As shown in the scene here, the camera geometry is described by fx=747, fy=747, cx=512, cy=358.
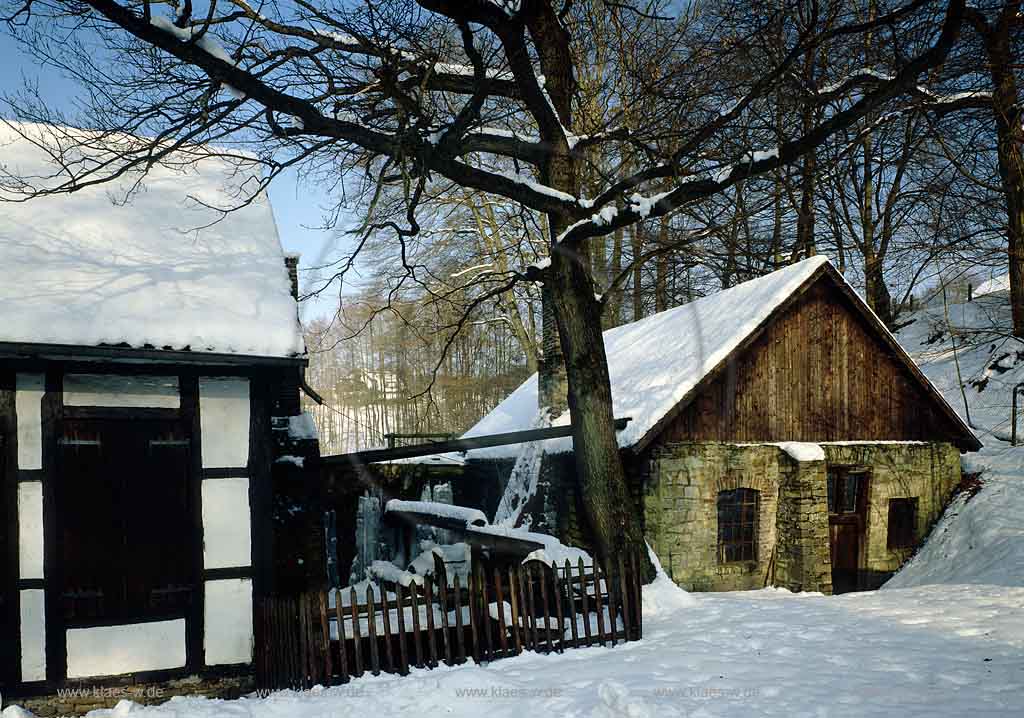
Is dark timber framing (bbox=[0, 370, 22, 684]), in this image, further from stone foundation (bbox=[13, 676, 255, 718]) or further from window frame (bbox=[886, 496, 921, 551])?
window frame (bbox=[886, 496, 921, 551])

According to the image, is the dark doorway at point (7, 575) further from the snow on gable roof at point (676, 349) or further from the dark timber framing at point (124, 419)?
the snow on gable roof at point (676, 349)

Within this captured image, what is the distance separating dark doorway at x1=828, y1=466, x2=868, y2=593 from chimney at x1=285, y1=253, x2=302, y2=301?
10625mm

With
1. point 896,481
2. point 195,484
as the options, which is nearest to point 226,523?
point 195,484

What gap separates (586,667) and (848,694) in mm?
2296

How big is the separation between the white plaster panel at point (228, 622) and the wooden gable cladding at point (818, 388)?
24.5 ft

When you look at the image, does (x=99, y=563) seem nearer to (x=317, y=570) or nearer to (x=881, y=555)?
(x=317, y=570)

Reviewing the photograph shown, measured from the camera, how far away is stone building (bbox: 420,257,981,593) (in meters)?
12.8

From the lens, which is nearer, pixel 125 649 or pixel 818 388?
pixel 125 649

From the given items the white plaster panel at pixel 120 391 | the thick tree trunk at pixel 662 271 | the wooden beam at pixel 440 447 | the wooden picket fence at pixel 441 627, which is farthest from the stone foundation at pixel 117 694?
the thick tree trunk at pixel 662 271

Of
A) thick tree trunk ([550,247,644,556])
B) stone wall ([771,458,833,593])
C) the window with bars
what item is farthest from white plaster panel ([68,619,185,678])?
stone wall ([771,458,833,593])

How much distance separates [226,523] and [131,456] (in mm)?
1140

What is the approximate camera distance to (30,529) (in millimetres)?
7035

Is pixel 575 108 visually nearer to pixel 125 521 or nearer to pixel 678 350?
pixel 678 350

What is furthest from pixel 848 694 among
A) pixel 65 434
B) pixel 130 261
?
pixel 130 261
